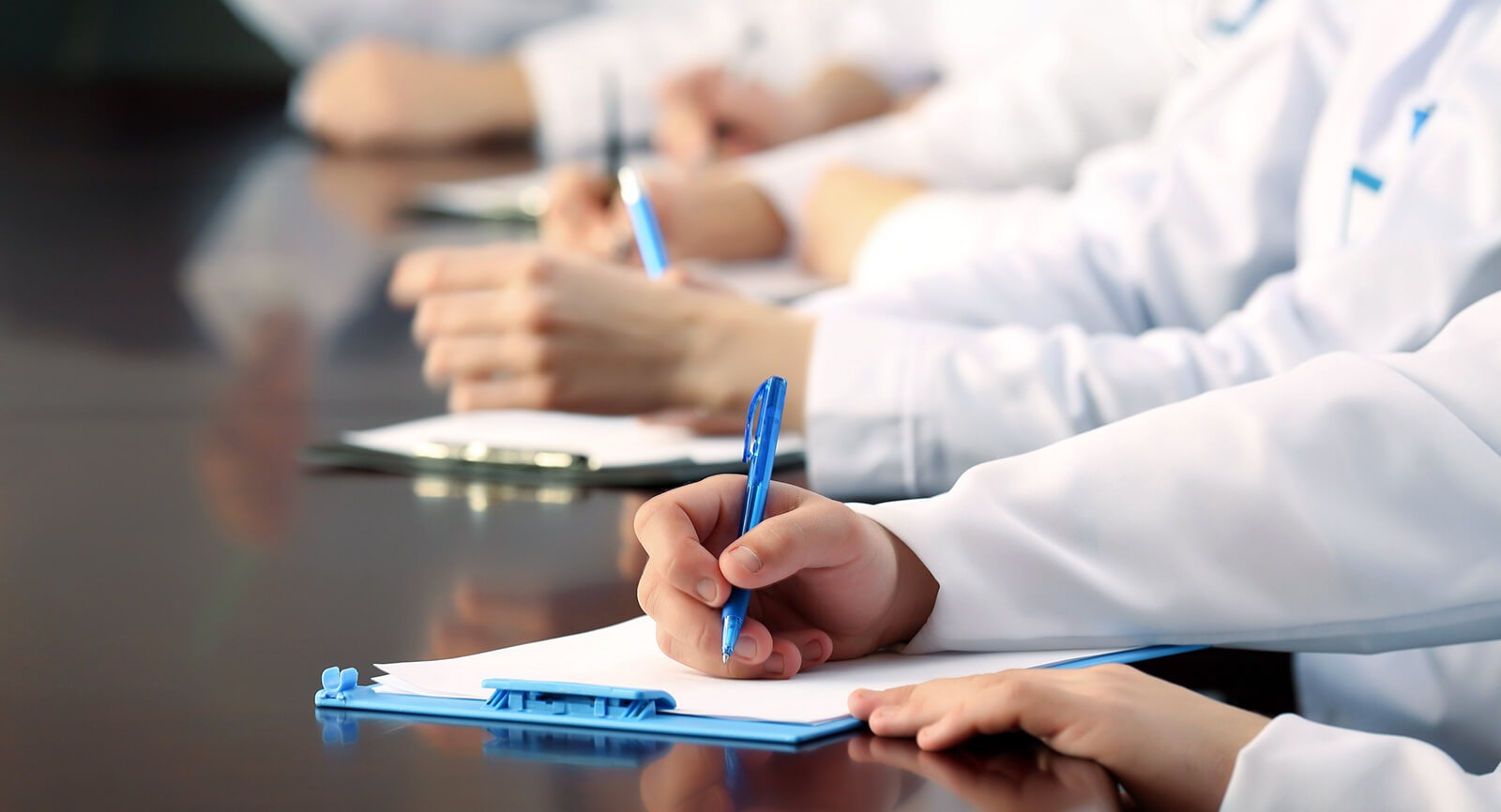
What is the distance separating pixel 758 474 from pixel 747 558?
0.12 ft

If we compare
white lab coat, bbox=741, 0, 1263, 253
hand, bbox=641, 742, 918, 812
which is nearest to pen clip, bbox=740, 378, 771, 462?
hand, bbox=641, 742, 918, 812

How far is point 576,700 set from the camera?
49 centimetres

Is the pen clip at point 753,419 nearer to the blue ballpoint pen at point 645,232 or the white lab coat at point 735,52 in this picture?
the blue ballpoint pen at point 645,232

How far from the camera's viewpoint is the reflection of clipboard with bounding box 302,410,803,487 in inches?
32.0

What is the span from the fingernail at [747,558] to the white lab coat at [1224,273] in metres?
0.30

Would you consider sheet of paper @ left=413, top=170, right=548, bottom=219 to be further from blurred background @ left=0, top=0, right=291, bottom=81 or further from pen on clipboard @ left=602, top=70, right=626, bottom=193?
blurred background @ left=0, top=0, right=291, bottom=81

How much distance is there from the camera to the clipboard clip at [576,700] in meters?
0.48

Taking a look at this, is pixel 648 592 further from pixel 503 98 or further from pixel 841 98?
pixel 503 98

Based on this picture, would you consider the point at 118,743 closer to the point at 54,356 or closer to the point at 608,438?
the point at 608,438

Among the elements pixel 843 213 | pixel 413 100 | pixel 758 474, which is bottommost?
pixel 758 474

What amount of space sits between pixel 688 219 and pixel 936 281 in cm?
49

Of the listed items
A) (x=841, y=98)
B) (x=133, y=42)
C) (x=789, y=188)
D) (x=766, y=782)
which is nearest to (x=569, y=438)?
(x=766, y=782)

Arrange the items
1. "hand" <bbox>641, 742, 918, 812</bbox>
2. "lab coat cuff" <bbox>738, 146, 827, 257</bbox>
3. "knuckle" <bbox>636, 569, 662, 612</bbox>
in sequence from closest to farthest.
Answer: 1. "hand" <bbox>641, 742, 918, 812</bbox>
2. "knuckle" <bbox>636, 569, 662, 612</bbox>
3. "lab coat cuff" <bbox>738, 146, 827, 257</bbox>

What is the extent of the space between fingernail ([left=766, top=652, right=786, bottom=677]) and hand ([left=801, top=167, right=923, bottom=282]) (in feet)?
2.83
